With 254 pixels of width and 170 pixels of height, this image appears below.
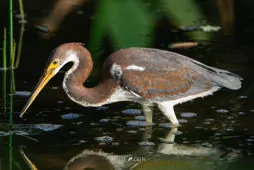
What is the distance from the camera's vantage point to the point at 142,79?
15.7ft

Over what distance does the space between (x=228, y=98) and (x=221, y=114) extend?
1.70ft

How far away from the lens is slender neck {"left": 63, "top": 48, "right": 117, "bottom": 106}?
4773 millimetres

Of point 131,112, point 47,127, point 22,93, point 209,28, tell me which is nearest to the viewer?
point 47,127

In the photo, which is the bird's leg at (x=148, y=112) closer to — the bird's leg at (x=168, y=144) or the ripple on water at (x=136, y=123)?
the ripple on water at (x=136, y=123)

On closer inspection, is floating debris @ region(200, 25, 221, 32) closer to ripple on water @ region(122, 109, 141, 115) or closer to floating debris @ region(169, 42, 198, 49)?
floating debris @ region(169, 42, 198, 49)

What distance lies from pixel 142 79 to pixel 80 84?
59 cm

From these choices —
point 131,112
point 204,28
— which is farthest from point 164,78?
point 204,28

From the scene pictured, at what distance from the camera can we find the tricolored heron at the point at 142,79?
15.6ft

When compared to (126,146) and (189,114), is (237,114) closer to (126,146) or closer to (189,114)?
(189,114)

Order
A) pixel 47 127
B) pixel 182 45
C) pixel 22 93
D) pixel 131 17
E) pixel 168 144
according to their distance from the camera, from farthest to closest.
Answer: pixel 182 45 → pixel 22 93 → pixel 47 127 → pixel 168 144 → pixel 131 17

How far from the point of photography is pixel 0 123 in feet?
16.3

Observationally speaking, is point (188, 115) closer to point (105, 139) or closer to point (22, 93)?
point (105, 139)

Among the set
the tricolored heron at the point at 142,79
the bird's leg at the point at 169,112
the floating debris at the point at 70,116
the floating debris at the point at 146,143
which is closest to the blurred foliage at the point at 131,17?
the floating debris at the point at 146,143

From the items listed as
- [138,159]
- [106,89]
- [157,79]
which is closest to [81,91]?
[106,89]
